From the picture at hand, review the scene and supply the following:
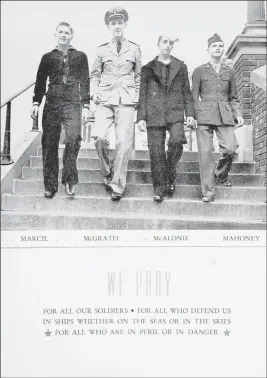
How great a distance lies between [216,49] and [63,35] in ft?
2.78

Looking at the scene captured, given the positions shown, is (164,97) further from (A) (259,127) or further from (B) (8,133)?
(B) (8,133)

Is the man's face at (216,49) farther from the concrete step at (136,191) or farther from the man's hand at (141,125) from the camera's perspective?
the concrete step at (136,191)

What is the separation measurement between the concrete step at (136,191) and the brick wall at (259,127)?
0.20 metres

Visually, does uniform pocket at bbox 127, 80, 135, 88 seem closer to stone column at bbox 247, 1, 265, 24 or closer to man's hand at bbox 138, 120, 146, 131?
man's hand at bbox 138, 120, 146, 131

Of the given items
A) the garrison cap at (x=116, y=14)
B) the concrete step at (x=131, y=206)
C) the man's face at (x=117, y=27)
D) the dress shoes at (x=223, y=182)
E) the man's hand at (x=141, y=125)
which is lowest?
the concrete step at (x=131, y=206)

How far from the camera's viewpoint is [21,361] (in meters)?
2.44

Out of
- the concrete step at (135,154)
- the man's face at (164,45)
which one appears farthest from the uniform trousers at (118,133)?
the man's face at (164,45)

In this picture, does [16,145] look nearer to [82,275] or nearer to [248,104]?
[82,275]

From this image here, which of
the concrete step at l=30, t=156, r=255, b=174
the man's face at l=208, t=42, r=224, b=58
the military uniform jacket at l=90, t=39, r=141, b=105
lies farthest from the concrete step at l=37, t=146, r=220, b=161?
the man's face at l=208, t=42, r=224, b=58

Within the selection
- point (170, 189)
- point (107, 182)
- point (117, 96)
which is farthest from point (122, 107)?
point (170, 189)

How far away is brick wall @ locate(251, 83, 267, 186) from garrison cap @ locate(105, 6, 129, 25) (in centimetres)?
83

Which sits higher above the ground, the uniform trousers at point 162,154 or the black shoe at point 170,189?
the uniform trousers at point 162,154

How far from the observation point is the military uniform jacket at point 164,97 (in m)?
2.56

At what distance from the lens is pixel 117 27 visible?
2.59 m
